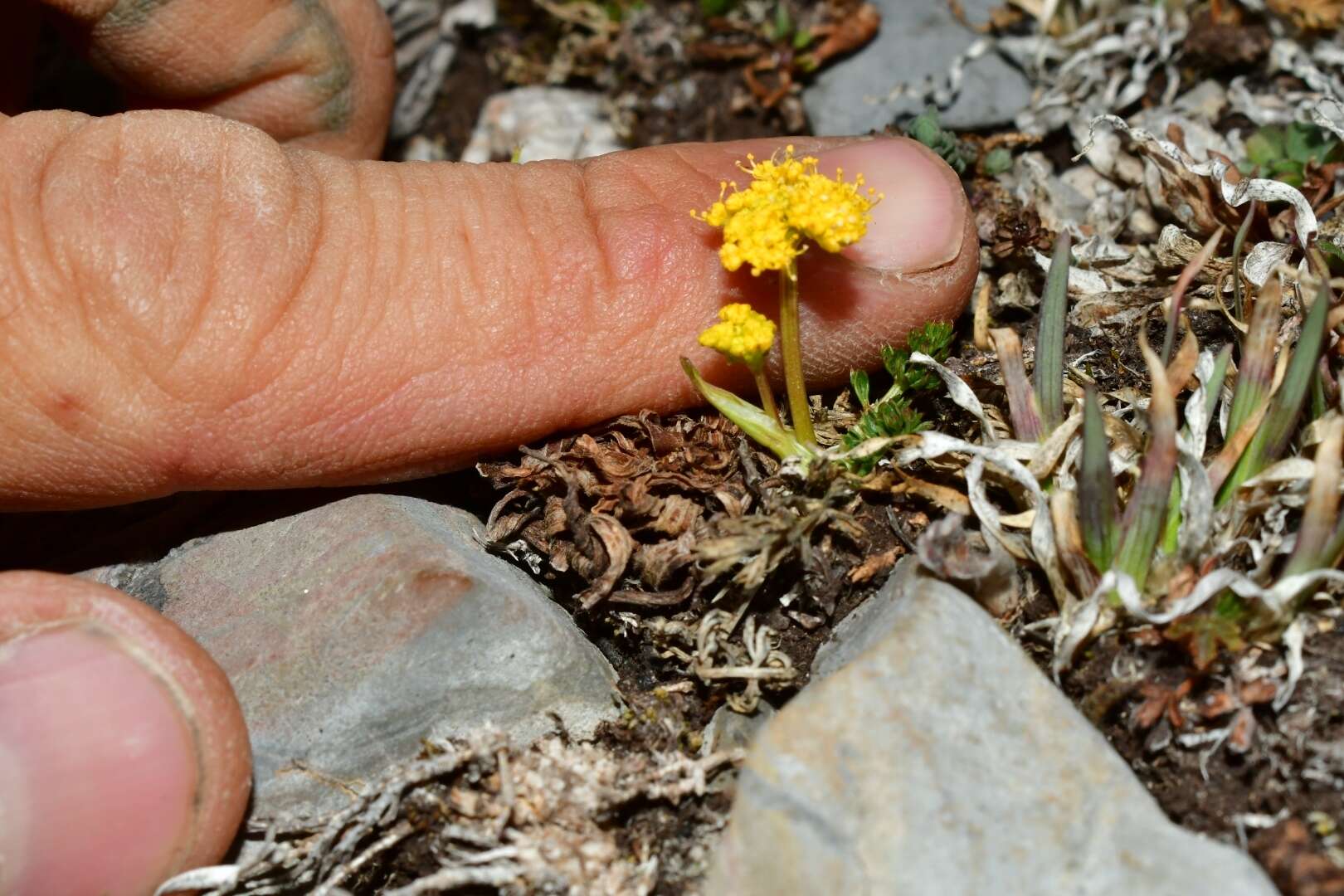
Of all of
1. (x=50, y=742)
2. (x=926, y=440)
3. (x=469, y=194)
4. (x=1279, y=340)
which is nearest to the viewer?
(x=50, y=742)

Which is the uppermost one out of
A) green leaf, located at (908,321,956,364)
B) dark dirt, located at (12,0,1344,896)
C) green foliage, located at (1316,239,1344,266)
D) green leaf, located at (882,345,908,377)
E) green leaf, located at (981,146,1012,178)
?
green foliage, located at (1316,239,1344,266)

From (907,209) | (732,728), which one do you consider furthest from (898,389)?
(732,728)

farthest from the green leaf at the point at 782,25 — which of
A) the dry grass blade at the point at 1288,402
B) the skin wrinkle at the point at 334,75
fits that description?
the dry grass blade at the point at 1288,402

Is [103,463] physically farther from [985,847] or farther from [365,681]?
[985,847]

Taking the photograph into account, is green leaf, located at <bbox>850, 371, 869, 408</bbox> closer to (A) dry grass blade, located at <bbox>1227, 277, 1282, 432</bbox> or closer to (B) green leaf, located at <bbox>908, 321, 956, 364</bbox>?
(B) green leaf, located at <bbox>908, 321, 956, 364</bbox>

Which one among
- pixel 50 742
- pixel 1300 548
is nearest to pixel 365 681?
pixel 50 742

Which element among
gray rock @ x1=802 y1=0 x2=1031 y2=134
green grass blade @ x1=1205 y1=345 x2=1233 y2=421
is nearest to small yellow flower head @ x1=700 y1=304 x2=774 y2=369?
green grass blade @ x1=1205 y1=345 x2=1233 y2=421

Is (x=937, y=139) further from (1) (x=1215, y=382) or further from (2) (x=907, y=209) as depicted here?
(1) (x=1215, y=382)
